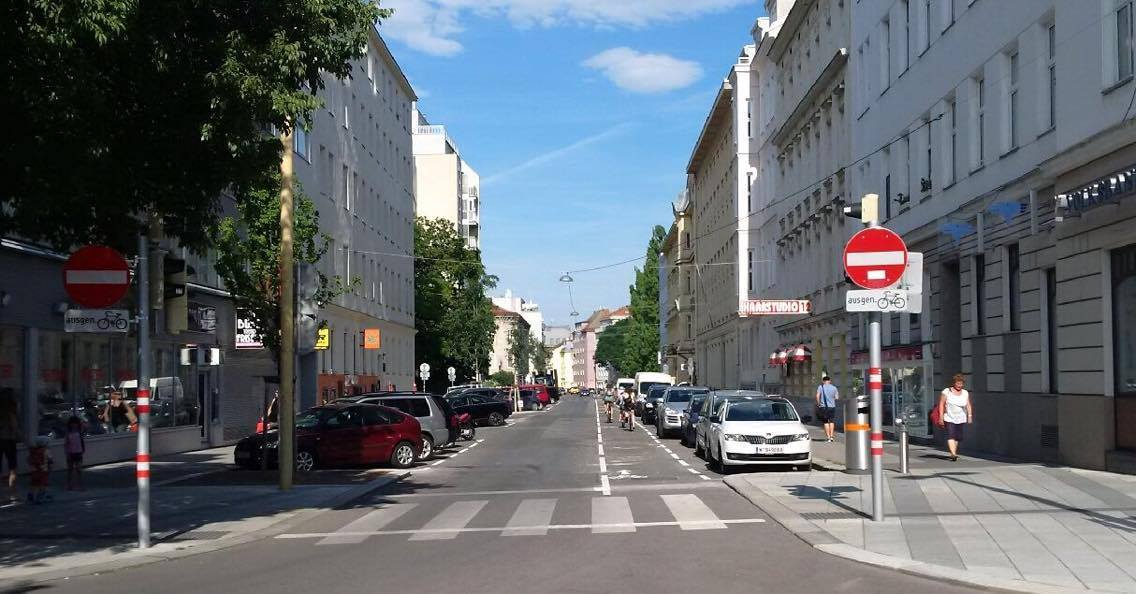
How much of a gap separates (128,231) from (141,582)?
5477 mm

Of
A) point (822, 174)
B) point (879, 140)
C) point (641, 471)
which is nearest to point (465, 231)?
point (822, 174)

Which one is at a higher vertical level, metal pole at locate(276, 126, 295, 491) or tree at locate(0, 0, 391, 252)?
tree at locate(0, 0, 391, 252)

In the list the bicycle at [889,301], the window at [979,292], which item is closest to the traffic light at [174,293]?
the bicycle at [889,301]

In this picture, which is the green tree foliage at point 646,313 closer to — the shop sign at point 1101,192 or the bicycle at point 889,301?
the shop sign at point 1101,192

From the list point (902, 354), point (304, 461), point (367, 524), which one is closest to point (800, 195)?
point (902, 354)

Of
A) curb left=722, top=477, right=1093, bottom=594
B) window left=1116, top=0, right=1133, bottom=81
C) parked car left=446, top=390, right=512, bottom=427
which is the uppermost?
window left=1116, top=0, right=1133, bottom=81

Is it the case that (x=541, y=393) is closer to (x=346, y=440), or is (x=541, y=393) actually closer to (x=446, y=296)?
(x=446, y=296)

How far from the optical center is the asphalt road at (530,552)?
398 inches

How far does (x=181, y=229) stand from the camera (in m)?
14.9

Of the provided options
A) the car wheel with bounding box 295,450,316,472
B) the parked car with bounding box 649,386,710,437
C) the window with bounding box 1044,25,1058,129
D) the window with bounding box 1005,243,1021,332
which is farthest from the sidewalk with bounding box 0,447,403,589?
the parked car with bounding box 649,386,710,437

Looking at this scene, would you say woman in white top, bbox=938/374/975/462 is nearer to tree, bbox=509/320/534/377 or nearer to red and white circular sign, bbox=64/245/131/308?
red and white circular sign, bbox=64/245/131/308

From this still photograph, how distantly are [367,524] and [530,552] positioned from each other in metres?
4.10

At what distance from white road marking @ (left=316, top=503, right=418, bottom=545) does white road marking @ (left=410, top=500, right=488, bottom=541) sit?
0.62 meters

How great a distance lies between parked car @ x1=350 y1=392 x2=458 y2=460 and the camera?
29547 mm
